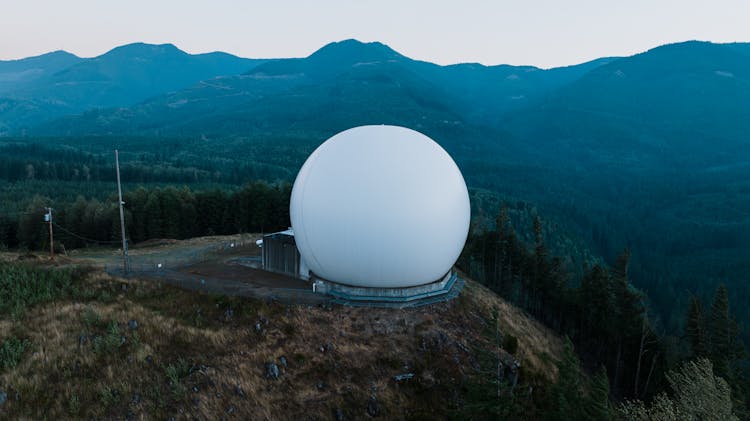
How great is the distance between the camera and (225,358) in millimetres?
18000

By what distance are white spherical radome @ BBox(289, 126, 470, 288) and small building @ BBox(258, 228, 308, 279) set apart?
3.08 m

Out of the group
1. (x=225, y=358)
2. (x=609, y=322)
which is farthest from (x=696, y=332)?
(x=225, y=358)

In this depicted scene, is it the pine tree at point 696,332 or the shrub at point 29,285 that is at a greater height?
the shrub at point 29,285

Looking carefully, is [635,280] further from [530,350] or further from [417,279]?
[417,279]

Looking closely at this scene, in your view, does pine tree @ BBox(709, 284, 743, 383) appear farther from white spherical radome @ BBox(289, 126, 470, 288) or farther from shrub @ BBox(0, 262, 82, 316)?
shrub @ BBox(0, 262, 82, 316)

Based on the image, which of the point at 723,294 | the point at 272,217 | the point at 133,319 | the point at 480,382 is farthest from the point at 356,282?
the point at 272,217

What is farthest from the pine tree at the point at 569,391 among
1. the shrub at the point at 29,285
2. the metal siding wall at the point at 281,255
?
the shrub at the point at 29,285

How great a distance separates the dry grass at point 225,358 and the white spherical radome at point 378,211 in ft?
8.65

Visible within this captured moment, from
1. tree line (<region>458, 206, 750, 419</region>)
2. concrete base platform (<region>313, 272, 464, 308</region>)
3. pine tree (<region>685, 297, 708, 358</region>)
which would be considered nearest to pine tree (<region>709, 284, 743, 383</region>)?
tree line (<region>458, 206, 750, 419</region>)

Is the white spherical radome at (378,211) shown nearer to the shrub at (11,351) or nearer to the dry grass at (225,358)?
the dry grass at (225,358)

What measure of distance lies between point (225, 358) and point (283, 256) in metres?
11.3

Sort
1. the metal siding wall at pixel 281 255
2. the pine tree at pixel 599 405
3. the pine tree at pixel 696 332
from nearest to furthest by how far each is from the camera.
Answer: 1. the pine tree at pixel 599 405
2. the pine tree at pixel 696 332
3. the metal siding wall at pixel 281 255

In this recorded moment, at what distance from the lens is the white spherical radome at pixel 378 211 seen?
2205 centimetres

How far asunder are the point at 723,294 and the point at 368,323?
24336 mm
